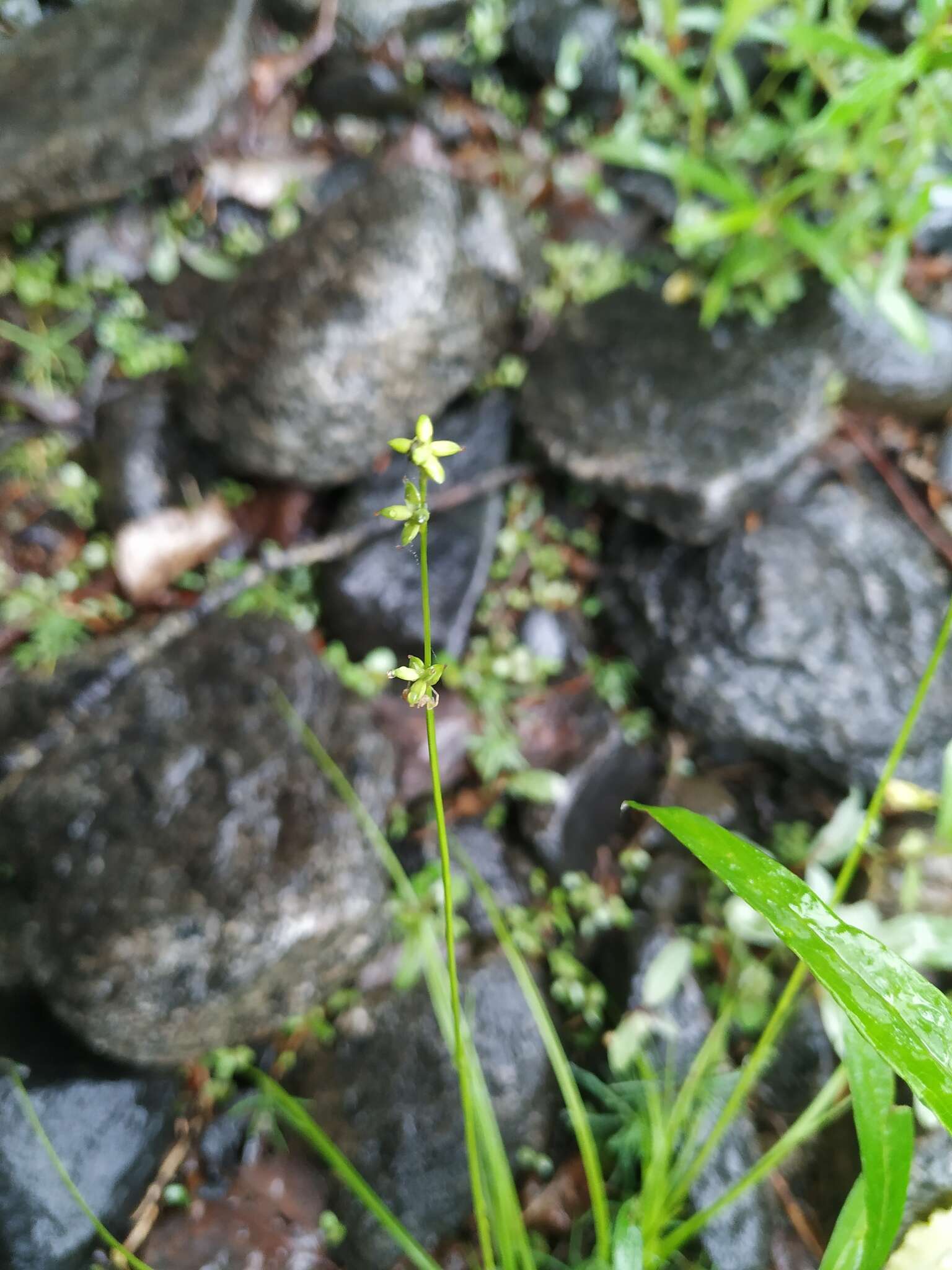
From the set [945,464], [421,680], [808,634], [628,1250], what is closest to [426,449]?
[421,680]

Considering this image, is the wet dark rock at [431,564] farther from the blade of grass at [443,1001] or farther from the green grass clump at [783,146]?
the green grass clump at [783,146]

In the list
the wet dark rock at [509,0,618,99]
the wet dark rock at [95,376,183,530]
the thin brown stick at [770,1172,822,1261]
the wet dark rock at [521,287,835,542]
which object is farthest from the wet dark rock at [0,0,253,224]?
the thin brown stick at [770,1172,822,1261]

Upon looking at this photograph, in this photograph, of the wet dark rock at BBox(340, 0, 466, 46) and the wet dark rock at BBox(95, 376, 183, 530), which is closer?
the wet dark rock at BBox(95, 376, 183, 530)

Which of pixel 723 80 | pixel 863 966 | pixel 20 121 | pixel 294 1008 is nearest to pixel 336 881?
pixel 294 1008

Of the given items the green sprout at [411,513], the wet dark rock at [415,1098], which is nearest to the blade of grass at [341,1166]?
the wet dark rock at [415,1098]

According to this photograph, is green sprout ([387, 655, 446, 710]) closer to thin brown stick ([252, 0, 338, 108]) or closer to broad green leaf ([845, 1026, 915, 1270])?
broad green leaf ([845, 1026, 915, 1270])

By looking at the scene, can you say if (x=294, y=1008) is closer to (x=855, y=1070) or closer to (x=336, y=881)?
(x=336, y=881)

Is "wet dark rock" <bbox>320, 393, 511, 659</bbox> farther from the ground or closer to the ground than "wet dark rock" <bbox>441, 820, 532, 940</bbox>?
farther from the ground

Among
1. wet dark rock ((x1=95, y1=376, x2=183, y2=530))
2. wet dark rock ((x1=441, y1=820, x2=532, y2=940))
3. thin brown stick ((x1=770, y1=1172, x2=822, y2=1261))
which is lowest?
thin brown stick ((x1=770, y1=1172, x2=822, y2=1261))
